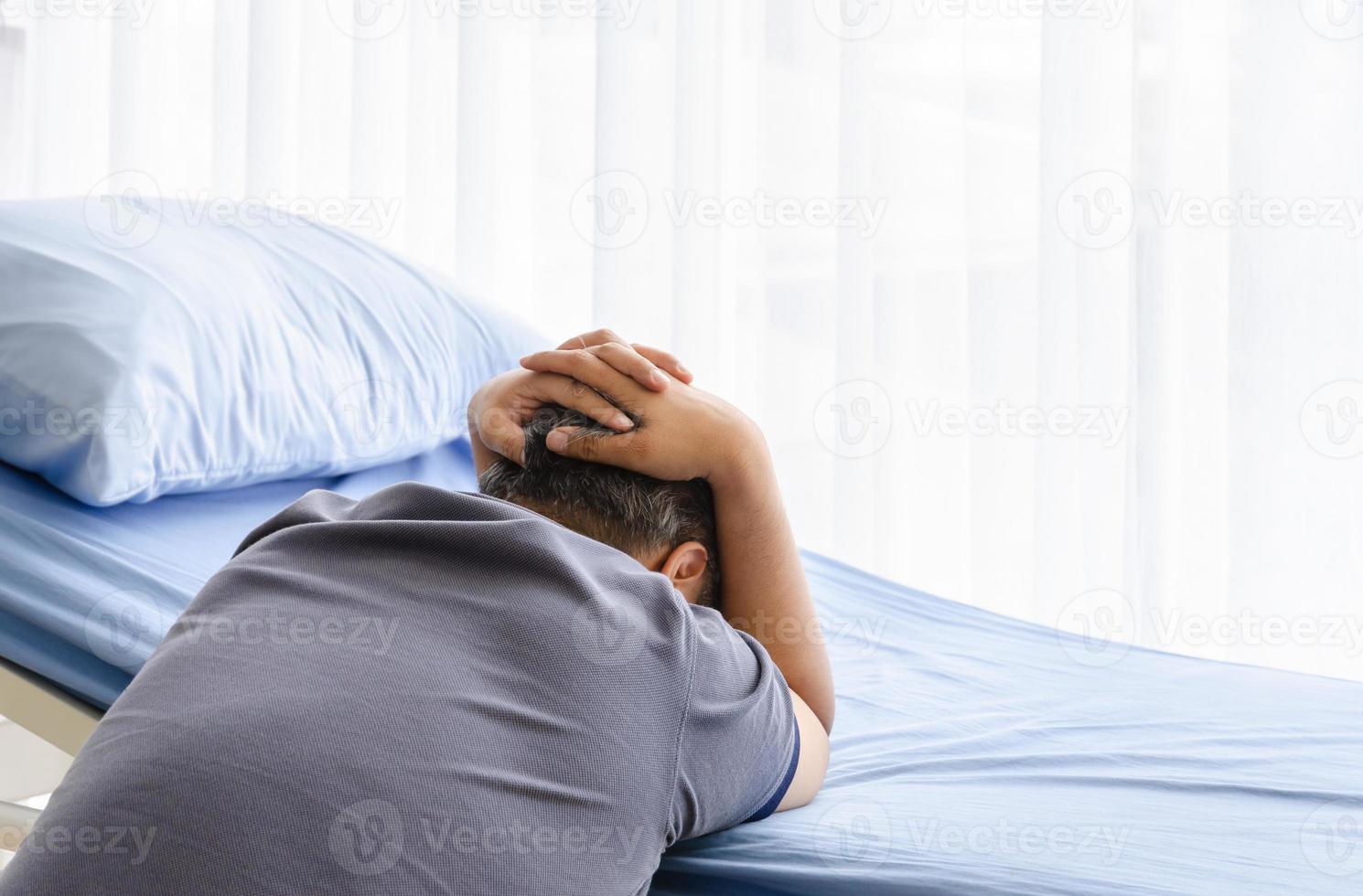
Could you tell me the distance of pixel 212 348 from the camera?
3.71ft

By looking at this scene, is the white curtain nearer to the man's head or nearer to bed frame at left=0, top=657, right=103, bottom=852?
the man's head

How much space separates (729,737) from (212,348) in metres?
0.76

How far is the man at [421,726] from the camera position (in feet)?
A: 1.65

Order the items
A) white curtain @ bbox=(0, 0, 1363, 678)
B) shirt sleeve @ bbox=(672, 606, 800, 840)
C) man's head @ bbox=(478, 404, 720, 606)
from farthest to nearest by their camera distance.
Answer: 1. white curtain @ bbox=(0, 0, 1363, 678)
2. man's head @ bbox=(478, 404, 720, 606)
3. shirt sleeve @ bbox=(672, 606, 800, 840)

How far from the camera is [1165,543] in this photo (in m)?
1.70

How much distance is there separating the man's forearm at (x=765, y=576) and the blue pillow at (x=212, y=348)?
1.88 ft

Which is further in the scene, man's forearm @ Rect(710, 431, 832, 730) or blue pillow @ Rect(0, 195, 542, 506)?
blue pillow @ Rect(0, 195, 542, 506)

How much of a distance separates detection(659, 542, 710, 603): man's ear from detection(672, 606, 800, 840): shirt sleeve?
7 cm

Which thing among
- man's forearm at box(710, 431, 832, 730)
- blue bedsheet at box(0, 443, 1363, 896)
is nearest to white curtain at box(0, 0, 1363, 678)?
blue bedsheet at box(0, 443, 1363, 896)

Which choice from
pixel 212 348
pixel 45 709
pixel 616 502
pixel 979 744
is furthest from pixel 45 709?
pixel 979 744

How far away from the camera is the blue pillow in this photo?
1028 mm

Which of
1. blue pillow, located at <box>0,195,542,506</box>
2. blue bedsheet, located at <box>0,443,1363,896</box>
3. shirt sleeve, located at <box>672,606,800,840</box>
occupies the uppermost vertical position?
blue pillow, located at <box>0,195,542,506</box>

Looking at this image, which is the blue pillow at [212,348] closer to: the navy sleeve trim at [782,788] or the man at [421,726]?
the man at [421,726]

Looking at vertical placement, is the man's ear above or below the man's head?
below
